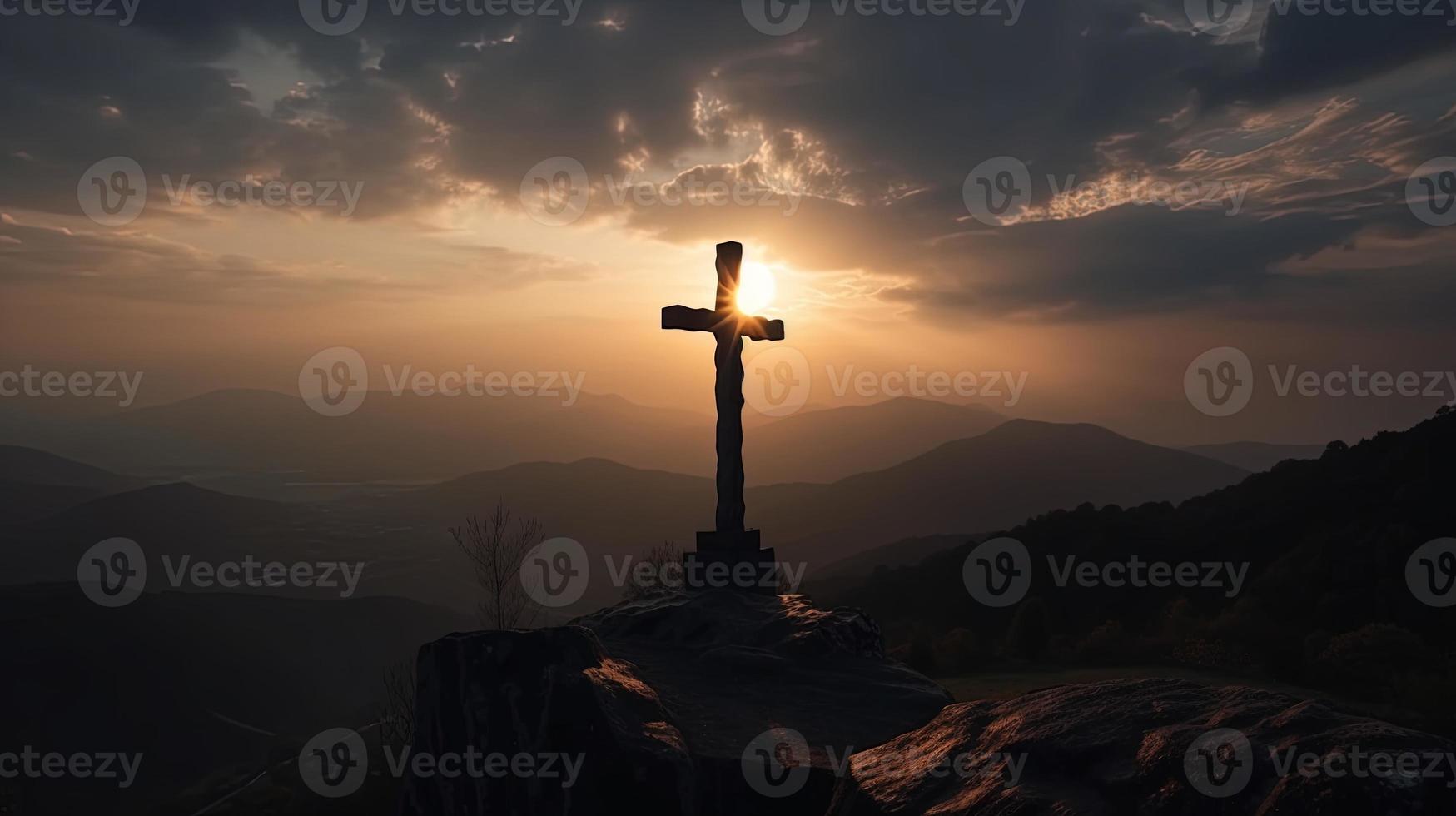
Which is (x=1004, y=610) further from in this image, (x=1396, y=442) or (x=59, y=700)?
(x=59, y=700)

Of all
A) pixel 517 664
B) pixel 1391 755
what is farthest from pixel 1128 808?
pixel 517 664

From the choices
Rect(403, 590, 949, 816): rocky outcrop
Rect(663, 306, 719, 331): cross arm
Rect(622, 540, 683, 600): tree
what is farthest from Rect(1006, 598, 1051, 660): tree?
Rect(403, 590, 949, 816): rocky outcrop

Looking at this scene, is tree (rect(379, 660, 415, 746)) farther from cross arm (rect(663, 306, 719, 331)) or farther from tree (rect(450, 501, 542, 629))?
cross arm (rect(663, 306, 719, 331))

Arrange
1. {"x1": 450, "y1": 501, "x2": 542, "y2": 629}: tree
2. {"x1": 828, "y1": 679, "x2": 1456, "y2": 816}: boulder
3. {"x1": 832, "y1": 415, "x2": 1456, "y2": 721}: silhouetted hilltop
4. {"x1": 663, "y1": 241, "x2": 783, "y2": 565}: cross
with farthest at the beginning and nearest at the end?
{"x1": 450, "y1": 501, "x2": 542, "y2": 629}: tree, {"x1": 832, "y1": 415, "x2": 1456, "y2": 721}: silhouetted hilltop, {"x1": 663, "y1": 241, "x2": 783, "y2": 565}: cross, {"x1": 828, "y1": 679, "x2": 1456, "y2": 816}: boulder

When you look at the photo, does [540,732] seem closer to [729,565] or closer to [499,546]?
[729,565]

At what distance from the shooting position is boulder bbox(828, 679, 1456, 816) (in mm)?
3654

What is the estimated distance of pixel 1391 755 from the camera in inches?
145

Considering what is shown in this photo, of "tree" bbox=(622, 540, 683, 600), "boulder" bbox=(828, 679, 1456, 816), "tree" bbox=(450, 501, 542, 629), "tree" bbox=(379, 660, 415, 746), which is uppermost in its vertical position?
"boulder" bbox=(828, 679, 1456, 816)

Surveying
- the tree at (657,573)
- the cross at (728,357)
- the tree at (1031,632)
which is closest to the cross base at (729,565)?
the cross at (728,357)

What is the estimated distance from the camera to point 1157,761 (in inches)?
170

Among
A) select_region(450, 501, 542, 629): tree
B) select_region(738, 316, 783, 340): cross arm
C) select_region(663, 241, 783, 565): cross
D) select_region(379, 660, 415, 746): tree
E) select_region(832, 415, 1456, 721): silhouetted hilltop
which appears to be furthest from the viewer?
select_region(379, 660, 415, 746): tree

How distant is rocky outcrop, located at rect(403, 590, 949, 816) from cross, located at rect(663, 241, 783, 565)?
5349mm

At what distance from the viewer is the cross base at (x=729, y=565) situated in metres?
12.6

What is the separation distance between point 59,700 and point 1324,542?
136108 millimetres
